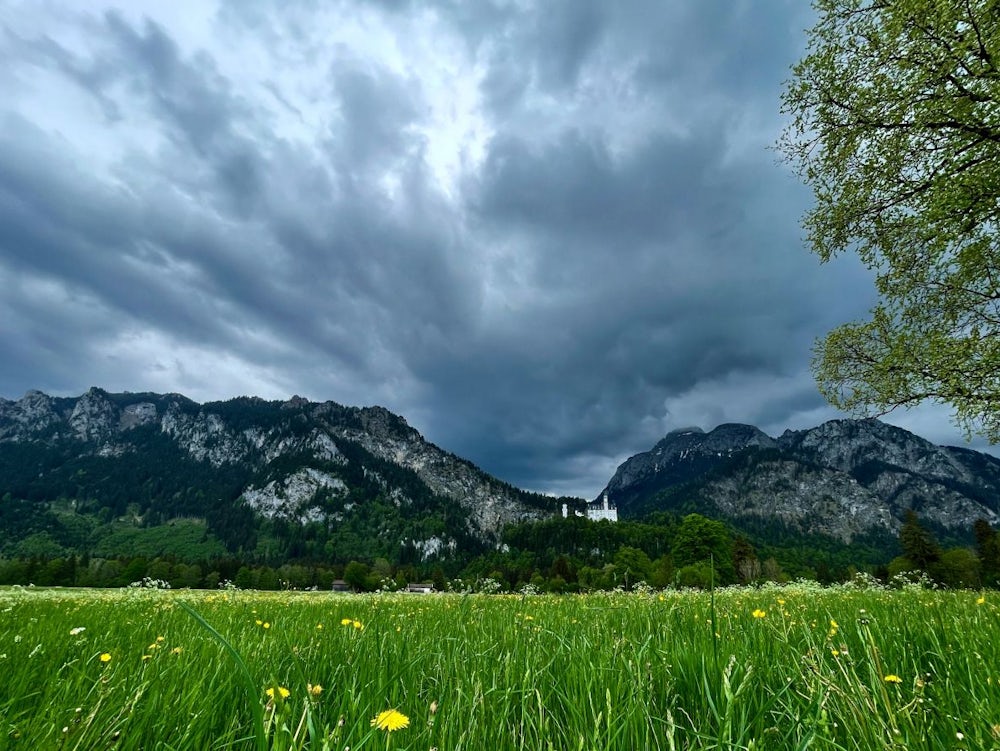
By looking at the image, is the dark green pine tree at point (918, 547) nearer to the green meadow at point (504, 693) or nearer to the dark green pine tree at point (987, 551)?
the dark green pine tree at point (987, 551)

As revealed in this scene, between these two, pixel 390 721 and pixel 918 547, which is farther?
pixel 918 547

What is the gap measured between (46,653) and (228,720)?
86.6 inches

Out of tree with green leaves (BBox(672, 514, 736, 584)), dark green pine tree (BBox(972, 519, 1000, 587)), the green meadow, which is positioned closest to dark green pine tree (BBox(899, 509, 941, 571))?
dark green pine tree (BBox(972, 519, 1000, 587))

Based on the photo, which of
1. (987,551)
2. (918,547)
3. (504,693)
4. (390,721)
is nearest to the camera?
(390,721)

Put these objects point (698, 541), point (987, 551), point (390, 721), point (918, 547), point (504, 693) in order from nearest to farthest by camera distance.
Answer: point (390, 721), point (504, 693), point (918, 547), point (987, 551), point (698, 541)

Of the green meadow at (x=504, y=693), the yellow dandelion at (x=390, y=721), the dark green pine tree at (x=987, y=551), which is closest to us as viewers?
the yellow dandelion at (x=390, y=721)

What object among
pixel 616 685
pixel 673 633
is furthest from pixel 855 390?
pixel 616 685

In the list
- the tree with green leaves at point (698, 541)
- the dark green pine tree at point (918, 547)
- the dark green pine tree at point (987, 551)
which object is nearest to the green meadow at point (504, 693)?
the dark green pine tree at point (918, 547)

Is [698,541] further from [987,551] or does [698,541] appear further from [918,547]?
[987,551]

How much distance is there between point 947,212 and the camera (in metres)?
14.1

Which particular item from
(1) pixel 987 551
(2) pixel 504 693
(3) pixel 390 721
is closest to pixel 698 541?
(1) pixel 987 551

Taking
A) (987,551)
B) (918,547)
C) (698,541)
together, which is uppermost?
(698,541)

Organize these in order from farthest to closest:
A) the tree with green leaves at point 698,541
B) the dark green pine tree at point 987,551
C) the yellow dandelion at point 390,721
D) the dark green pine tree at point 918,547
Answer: the tree with green leaves at point 698,541, the dark green pine tree at point 918,547, the dark green pine tree at point 987,551, the yellow dandelion at point 390,721

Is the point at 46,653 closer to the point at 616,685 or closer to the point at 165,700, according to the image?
the point at 165,700
